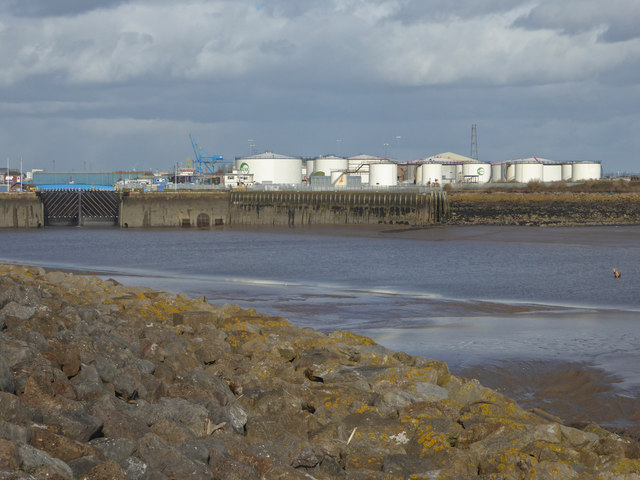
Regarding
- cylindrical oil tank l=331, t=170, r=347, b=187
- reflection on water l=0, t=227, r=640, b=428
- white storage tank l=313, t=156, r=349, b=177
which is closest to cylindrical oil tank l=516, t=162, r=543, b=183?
white storage tank l=313, t=156, r=349, b=177

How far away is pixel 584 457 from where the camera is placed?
8.34 meters

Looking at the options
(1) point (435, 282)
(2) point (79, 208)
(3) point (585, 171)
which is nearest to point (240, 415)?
(1) point (435, 282)

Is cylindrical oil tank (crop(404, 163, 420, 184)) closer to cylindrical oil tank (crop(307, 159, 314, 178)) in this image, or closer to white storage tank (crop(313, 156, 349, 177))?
white storage tank (crop(313, 156, 349, 177))

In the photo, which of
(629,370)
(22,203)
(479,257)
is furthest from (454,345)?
(22,203)

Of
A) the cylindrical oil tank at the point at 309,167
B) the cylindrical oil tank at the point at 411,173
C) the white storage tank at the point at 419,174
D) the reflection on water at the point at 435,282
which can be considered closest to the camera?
the reflection on water at the point at 435,282

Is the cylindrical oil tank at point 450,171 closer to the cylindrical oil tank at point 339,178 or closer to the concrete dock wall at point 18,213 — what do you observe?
the cylindrical oil tank at point 339,178

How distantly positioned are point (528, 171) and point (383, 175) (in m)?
24.2

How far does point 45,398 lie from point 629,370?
11.1 metres

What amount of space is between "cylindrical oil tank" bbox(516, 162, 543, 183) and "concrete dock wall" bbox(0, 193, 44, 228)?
61038 millimetres

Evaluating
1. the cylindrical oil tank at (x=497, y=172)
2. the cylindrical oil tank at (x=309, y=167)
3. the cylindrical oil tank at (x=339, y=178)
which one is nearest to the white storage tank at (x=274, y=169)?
the cylindrical oil tank at (x=339, y=178)

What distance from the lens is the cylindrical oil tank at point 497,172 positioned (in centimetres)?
10769

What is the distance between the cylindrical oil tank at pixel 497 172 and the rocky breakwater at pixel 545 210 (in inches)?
1430

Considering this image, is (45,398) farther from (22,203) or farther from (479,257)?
(22,203)

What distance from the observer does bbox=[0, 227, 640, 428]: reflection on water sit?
16.8m
